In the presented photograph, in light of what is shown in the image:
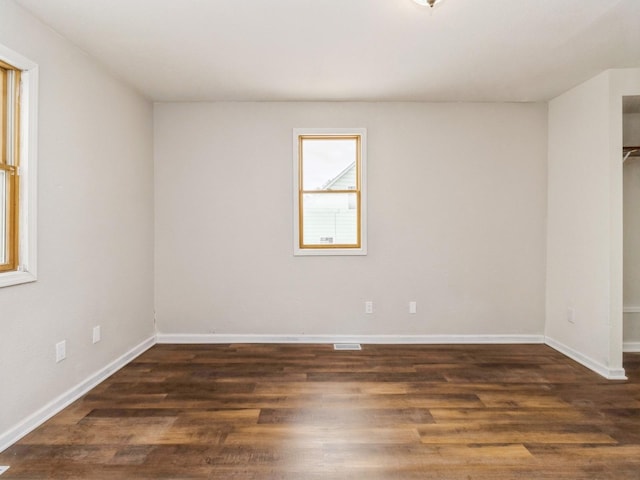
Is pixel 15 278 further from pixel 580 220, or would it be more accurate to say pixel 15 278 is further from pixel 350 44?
pixel 580 220

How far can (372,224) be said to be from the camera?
13.7ft

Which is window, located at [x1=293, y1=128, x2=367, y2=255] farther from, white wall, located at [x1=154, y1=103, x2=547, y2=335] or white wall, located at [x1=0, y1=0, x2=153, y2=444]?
white wall, located at [x1=0, y1=0, x2=153, y2=444]

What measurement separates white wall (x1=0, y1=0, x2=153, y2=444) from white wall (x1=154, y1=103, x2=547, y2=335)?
0.51 m

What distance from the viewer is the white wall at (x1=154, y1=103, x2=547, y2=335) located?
13.6ft

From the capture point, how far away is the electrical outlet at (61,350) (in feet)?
8.66

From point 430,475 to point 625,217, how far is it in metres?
3.58

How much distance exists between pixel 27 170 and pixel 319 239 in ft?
8.79

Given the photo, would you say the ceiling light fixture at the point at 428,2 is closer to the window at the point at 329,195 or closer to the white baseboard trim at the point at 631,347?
the window at the point at 329,195

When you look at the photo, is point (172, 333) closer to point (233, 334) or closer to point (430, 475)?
point (233, 334)

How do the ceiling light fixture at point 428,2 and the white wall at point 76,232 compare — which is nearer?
the ceiling light fixture at point 428,2

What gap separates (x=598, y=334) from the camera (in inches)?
132

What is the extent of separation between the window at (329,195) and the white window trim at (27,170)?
2.40m

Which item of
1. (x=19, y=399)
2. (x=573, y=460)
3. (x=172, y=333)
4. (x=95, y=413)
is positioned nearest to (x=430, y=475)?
(x=573, y=460)

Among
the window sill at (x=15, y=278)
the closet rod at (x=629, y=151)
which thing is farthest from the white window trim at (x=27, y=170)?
the closet rod at (x=629, y=151)
